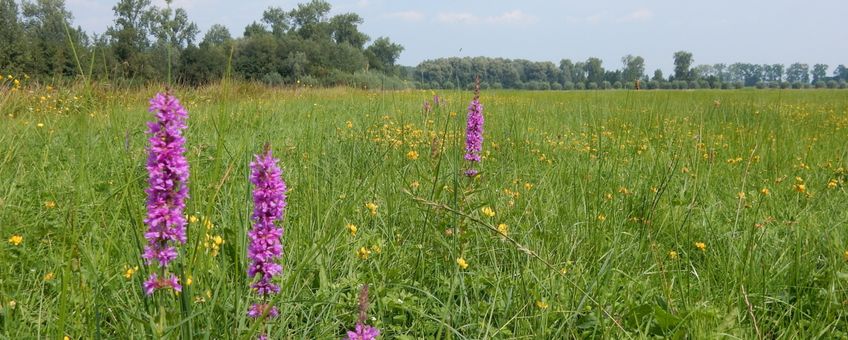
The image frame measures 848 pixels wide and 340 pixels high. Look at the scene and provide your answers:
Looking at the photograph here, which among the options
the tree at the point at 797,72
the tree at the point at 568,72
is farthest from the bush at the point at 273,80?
the tree at the point at 797,72

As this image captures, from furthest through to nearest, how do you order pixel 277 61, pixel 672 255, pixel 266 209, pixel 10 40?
pixel 10 40 < pixel 277 61 < pixel 672 255 < pixel 266 209

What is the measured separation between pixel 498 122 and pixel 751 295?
15.1ft

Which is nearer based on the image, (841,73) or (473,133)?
(473,133)

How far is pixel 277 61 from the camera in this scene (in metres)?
39.1

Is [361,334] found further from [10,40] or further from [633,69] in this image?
[10,40]

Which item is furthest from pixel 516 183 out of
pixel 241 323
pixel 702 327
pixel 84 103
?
pixel 84 103

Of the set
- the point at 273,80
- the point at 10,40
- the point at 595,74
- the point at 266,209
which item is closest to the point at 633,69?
the point at 595,74

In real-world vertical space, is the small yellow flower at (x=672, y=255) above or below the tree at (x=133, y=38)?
below

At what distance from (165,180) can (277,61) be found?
132 ft

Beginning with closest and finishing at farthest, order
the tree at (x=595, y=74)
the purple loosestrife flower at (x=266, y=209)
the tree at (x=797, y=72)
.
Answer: the purple loosestrife flower at (x=266, y=209)
the tree at (x=595, y=74)
the tree at (x=797, y=72)

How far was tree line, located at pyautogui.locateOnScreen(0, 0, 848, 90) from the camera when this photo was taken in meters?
2.22

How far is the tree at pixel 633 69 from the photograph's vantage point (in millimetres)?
3049

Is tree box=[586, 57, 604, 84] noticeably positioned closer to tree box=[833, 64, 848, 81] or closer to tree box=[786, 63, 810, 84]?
tree box=[833, 64, 848, 81]

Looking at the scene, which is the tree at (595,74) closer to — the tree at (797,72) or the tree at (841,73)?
the tree at (841,73)
